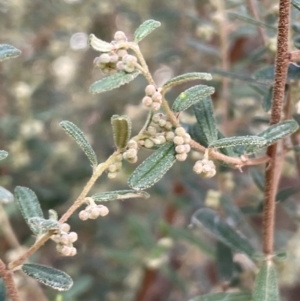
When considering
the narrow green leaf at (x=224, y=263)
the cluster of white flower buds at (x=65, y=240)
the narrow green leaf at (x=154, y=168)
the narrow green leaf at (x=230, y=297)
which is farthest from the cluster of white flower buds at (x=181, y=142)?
the narrow green leaf at (x=224, y=263)

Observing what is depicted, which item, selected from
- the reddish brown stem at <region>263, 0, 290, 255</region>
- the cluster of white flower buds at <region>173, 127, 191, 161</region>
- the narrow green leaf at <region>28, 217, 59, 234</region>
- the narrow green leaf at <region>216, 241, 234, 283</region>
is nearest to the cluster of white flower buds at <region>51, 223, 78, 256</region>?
the narrow green leaf at <region>28, 217, 59, 234</region>

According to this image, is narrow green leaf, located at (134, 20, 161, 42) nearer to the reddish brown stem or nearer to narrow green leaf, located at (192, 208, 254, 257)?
the reddish brown stem

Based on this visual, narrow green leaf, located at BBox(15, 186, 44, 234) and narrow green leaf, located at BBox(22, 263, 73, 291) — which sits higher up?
narrow green leaf, located at BBox(15, 186, 44, 234)

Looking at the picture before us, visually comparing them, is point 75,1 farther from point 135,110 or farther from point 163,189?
point 163,189

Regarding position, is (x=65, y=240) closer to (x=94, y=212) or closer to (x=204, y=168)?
(x=94, y=212)

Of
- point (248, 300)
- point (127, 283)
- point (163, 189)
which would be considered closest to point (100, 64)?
point (248, 300)

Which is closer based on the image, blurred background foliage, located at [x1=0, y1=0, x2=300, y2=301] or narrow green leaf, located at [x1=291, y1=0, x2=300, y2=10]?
narrow green leaf, located at [x1=291, y1=0, x2=300, y2=10]

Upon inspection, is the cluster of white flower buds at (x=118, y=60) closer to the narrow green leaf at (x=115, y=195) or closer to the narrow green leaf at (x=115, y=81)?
the narrow green leaf at (x=115, y=81)
